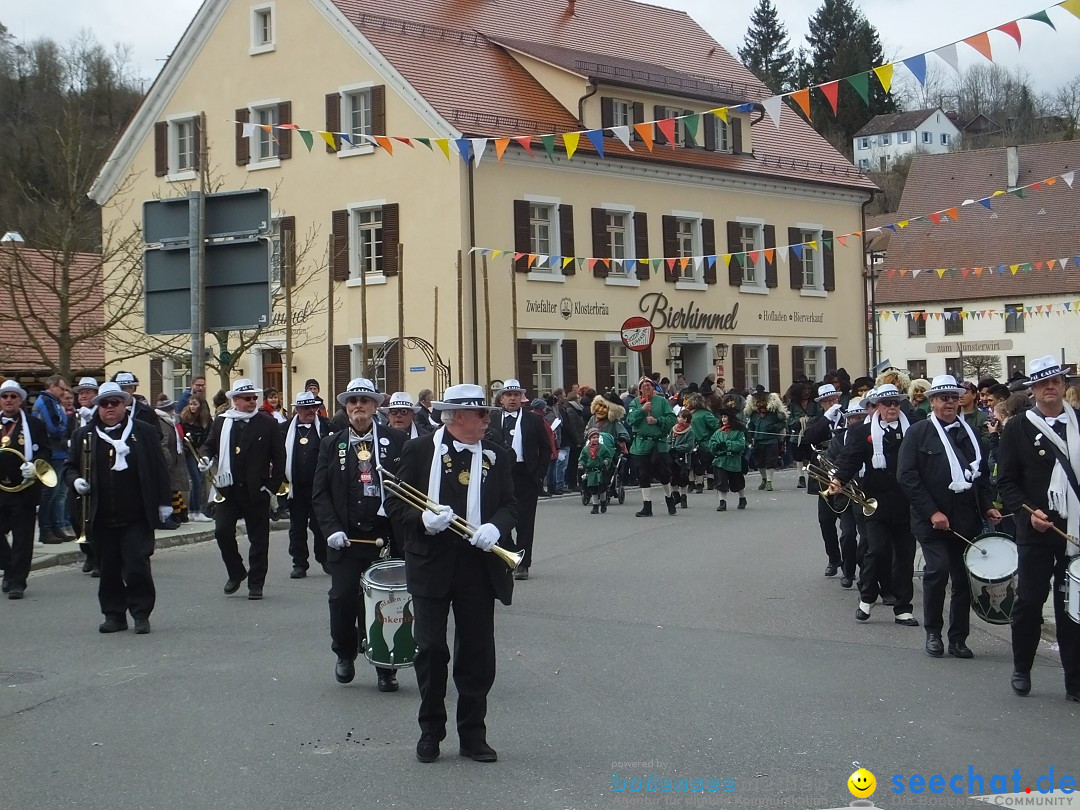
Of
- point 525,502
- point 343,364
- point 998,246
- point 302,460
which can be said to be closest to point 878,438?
point 525,502

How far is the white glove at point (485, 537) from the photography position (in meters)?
7.07

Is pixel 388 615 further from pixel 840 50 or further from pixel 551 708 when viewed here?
pixel 840 50

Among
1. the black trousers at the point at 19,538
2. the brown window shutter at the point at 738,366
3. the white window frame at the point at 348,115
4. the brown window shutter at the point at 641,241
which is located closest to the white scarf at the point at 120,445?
the black trousers at the point at 19,538

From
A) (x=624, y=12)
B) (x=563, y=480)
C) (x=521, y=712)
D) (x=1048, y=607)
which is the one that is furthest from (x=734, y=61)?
(x=521, y=712)

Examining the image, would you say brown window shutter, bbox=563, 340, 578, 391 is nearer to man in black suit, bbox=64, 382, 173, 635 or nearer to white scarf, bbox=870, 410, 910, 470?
white scarf, bbox=870, 410, 910, 470

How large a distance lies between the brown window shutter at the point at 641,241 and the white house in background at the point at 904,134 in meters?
81.6

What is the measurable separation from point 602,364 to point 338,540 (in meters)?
29.2

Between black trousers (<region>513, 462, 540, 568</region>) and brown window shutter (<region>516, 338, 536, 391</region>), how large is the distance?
70.4ft

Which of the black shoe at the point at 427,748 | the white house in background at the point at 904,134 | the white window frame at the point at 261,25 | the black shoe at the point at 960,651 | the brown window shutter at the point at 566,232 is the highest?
the white house in background at the point at 904,134

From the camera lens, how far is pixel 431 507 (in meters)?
7.21

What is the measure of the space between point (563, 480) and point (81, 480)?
1591 centimetres

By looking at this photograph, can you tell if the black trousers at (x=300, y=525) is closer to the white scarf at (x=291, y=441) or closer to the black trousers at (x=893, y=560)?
the white scarf at (x=291, y=441)

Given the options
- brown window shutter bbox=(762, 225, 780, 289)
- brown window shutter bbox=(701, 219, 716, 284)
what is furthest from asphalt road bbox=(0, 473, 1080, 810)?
brown window shutter bbox=(762, 225, 780, 289)

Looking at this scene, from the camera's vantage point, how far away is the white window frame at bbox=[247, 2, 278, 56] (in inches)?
1475
